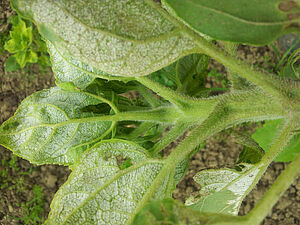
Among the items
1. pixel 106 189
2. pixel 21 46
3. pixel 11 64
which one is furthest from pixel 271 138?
pixel 11 64

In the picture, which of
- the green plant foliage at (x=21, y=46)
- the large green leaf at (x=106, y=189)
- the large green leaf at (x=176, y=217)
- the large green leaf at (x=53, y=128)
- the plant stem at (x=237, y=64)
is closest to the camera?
the large green leaf at (x=176, y=217)

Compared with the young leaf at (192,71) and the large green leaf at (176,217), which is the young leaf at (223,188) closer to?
the large green leaf at (176,217)

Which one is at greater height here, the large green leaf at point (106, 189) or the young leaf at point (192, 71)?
the young leaf at point (192, 71)

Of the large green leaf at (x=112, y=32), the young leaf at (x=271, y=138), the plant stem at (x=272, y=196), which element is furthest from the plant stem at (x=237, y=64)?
the young leaf at (x=271, y=138)

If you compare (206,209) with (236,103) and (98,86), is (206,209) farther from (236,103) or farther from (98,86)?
(98,86)

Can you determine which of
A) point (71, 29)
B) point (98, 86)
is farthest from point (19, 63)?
point (71, 29)

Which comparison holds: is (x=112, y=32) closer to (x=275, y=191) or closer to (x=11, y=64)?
(x=275, y=191)
